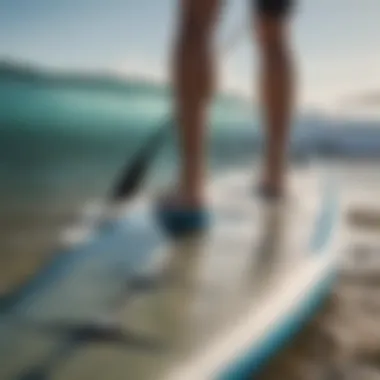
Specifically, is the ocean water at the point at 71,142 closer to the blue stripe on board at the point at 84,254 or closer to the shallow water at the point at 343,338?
the blue stripe on board at the point at 84,254

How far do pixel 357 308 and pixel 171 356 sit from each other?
0.42m

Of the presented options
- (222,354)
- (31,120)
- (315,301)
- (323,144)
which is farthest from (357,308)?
(323,144)

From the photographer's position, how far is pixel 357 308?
108cm

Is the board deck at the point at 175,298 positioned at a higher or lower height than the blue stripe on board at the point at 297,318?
higher

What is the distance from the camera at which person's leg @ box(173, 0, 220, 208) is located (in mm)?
1008

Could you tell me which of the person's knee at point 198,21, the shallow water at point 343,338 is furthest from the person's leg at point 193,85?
the shallow water at point 343,338

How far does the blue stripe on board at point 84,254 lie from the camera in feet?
2.81

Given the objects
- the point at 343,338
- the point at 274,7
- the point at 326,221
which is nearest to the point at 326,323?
the point at 343,338

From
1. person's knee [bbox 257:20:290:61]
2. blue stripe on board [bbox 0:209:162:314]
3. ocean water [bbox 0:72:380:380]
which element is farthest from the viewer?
person's knee [bbox 257:20:290:61]

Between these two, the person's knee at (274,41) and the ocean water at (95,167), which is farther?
the person's knee at (274,41)

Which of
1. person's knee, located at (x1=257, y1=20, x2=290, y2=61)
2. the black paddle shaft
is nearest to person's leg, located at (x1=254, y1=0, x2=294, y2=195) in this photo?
person's knee, located at (x1=257, y1=20, x2=290, y2=61)

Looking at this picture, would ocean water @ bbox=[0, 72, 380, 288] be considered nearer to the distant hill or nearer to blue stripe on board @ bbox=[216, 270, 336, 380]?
the distant hill

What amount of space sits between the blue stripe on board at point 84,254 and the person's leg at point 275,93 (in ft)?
0.85

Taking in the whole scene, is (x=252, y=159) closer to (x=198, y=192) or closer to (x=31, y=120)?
(x=198, y=192)
